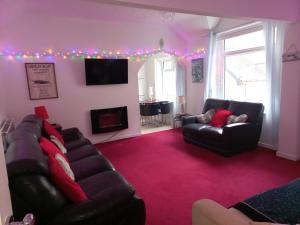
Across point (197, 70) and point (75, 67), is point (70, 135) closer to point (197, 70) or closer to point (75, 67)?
point (75, 67)

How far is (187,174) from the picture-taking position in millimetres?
3367

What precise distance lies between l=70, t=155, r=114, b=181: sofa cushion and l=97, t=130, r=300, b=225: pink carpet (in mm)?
681

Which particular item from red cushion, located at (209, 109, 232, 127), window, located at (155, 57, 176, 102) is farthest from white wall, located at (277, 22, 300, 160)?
window, located at (155, 57, 176, 102)

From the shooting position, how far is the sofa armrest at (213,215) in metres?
1.21

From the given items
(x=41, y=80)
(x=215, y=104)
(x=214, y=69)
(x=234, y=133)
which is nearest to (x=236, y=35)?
(x=214, y=69)

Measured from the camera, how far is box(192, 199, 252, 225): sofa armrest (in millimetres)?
1207

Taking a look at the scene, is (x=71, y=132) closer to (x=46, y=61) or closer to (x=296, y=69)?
(x=46, y=61)

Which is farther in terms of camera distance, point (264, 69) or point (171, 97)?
point (171, 97)

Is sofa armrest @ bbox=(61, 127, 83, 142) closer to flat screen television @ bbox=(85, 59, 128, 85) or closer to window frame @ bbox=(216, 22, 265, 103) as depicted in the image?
flat screen television @ bbox=(85, 59, 128, 85)

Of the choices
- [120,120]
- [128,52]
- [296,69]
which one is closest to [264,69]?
[296,69]

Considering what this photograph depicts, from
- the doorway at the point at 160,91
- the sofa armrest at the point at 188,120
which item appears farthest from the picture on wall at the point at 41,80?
the sofa armrest at the point at 188,120

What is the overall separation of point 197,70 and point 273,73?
211cm

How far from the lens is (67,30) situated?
464 cm

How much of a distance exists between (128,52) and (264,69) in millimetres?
3002
